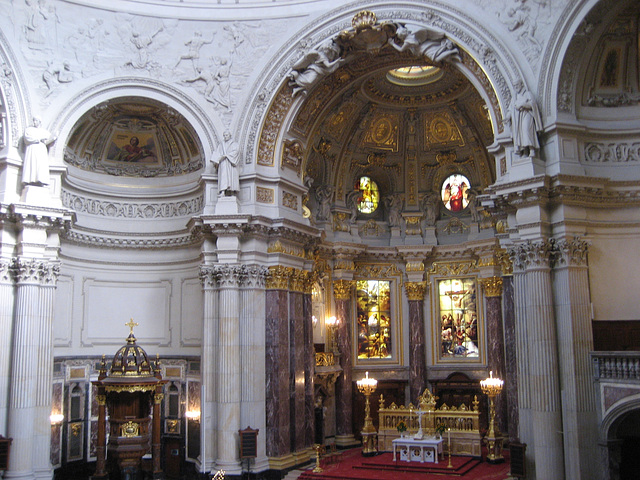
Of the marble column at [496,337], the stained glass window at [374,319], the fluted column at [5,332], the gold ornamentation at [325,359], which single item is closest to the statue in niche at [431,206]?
the stained glass window at [374,319]

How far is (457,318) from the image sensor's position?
96.0 feet

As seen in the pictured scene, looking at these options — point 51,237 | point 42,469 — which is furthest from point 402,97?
point 42,469

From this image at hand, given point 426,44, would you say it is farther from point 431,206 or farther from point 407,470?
point 407,470

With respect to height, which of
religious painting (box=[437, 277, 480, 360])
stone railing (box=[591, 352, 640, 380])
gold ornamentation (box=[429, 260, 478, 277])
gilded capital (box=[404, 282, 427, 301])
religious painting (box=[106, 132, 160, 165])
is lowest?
stone railing (box=[591, 352, 640, 380])

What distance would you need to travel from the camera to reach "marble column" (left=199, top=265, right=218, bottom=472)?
2225 centimetres

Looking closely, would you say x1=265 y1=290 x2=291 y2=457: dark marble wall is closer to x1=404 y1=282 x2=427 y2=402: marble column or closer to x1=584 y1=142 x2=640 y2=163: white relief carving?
x1=404 y1=282 x2=427 y2=402: marble column

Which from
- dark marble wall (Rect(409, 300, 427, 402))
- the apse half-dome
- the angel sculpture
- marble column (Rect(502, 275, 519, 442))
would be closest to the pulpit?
the apse half-dome

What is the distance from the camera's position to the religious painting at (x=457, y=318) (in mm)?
28844

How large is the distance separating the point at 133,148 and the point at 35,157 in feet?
16.7

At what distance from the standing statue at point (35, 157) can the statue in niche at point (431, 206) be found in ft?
52.4

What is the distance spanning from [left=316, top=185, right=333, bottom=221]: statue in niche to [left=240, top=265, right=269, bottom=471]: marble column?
6.18 meters

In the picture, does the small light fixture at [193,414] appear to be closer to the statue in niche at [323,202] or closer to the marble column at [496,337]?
the statue in niche at [323,202]

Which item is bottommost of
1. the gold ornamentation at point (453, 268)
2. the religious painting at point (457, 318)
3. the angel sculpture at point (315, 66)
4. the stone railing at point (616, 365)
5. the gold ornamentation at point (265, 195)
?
the stone railing at point (616, 365)

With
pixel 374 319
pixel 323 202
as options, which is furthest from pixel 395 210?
pixel 374 319
